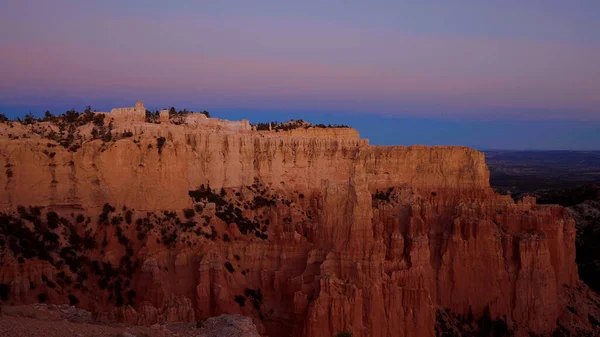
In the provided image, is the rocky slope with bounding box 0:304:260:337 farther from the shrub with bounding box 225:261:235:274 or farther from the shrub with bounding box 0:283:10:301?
the shrub with bounding box 225:261:235:274

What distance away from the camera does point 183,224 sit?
3284cm

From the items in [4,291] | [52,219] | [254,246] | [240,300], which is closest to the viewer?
[4,291]

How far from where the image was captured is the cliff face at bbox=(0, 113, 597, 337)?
28156 millimetres

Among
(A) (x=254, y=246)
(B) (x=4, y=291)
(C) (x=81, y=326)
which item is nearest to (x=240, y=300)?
(A) (x=254, y=246)

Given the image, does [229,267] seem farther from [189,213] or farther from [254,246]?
[189,213]

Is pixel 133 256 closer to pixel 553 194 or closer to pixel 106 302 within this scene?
pixel 106 302

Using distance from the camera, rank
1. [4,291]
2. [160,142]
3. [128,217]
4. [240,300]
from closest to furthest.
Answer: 1. [4,291]
2. [240,300]
3. [128,217]
4. [160,142]

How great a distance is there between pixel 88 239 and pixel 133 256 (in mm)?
2234

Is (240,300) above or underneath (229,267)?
underneath

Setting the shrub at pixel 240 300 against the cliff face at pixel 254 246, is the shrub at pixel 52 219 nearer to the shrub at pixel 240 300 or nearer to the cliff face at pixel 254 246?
the cliff face at pixel 254 246

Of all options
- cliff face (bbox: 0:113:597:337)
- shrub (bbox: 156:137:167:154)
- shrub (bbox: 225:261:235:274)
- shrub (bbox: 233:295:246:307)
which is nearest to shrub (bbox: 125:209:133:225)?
cliff face (bbox: 0:113:597:337)

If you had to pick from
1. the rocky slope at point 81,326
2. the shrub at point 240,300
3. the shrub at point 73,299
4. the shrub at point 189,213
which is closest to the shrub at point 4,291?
the shrub at point 73,299

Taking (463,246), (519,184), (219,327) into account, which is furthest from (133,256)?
(519,184)

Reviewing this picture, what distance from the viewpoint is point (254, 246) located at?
3350cm
